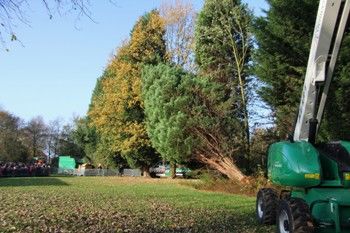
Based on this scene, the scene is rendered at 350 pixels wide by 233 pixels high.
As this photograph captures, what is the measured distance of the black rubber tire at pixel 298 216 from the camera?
8367 mm

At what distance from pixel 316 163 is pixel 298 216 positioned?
109 cm

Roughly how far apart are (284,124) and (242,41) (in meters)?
15.2

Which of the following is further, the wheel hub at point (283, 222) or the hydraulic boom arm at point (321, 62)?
the hydraulic boom arm at point (321, 62)

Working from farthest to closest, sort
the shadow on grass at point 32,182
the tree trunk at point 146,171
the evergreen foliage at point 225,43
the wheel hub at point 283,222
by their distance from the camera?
the tree trunk at point 146,171 < the shadow on grass at point 32,182 < the evergreen foliage at point 225,43 < the wheel hub at point 283,222

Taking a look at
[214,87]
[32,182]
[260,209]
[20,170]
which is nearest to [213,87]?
[214,87]

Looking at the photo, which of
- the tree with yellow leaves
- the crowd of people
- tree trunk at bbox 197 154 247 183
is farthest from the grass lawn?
the crowd of people

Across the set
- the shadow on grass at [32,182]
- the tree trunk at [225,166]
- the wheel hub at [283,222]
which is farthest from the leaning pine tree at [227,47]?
the wheel hub at [283,222]

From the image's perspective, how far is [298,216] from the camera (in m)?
8.52

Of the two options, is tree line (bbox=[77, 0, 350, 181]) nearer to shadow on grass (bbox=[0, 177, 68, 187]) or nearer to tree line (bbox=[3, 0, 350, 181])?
tree line (bbox=[3, 0, 350, 181])

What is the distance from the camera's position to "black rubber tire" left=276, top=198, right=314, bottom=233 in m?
8.37

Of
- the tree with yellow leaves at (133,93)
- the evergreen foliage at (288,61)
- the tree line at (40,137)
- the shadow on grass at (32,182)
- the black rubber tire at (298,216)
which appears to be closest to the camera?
the black rubber tire at (298,216)

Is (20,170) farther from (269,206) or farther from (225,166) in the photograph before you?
(269,206)

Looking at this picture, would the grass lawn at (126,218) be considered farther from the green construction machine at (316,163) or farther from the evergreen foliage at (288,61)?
the evergreen foliage at (288,61)

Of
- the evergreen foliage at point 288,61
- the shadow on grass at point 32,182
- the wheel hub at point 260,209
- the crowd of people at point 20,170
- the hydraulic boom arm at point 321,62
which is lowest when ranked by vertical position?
the wheel hub at point 260,209
